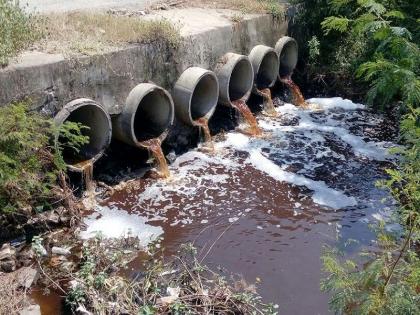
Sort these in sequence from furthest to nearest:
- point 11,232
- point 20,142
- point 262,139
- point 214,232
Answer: point 262,139 → point 214,232 → point 11,232 → point 20,142

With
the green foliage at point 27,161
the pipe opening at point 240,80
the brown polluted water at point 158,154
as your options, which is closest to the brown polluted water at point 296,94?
the pipe opening at point 240,80

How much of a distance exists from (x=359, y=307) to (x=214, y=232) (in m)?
3.19

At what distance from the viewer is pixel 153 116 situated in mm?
9102

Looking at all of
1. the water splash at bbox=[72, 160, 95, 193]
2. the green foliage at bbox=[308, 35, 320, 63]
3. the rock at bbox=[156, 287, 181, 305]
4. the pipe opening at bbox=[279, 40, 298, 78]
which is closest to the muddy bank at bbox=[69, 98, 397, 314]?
the water splash at bbox=[72, 160, 95, 193]

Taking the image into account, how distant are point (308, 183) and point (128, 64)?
3535 millimetres

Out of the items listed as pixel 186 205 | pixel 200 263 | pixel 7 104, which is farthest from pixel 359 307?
pixel 7 104

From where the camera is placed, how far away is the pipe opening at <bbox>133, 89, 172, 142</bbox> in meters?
Result: 8.76

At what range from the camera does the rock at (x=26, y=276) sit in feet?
18.5

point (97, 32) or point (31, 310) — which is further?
point (97, 32)

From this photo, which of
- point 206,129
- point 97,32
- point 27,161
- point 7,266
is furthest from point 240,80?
point 7,266

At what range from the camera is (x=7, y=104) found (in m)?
6.75

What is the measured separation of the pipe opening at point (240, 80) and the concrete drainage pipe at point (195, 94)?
956 mm

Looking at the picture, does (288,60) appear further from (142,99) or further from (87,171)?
(87,171)

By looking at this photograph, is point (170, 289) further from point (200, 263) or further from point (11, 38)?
point (11, 38)
